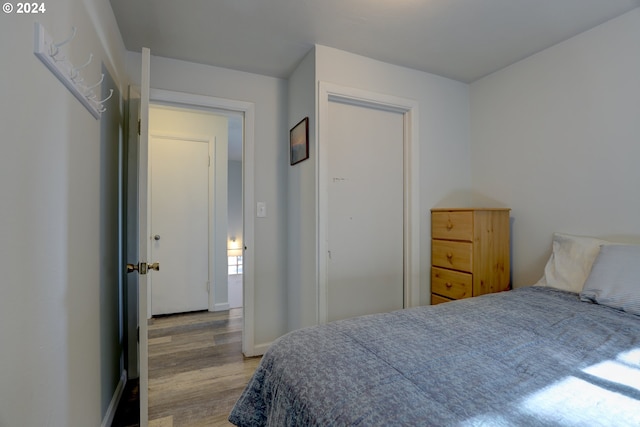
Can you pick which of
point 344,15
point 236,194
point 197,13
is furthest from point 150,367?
point 236,194

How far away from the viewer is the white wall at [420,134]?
2.12 meters

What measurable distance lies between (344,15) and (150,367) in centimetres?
286

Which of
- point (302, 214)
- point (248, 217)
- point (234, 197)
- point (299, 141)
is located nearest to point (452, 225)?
point (302, 214)

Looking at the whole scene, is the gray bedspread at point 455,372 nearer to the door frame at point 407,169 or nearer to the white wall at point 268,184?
the door frame at point 407,169

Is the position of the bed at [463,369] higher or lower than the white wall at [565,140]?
lower

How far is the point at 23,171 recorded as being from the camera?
798 millimetres

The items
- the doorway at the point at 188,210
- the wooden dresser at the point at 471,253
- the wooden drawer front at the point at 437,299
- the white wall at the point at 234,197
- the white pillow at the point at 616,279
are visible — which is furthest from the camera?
the white wall at the point at 234,197

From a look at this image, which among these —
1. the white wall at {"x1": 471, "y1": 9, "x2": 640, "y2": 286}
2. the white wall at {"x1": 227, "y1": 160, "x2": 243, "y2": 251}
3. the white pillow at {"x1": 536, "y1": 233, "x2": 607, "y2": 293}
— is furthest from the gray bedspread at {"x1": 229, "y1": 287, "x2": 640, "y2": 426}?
the white wall at {"x1": 227, "y1": 160, "x2": 243, "y2": 251}

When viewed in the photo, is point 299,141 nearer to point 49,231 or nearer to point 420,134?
point 420,134

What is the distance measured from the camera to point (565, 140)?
204 cm

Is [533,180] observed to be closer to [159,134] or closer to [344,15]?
[344,15]

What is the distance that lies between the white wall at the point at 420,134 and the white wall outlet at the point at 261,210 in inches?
8.8

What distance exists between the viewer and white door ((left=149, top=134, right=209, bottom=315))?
339 cm

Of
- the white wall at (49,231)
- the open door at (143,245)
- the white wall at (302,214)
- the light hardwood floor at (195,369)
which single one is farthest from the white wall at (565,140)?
the white wall at (49,231)
